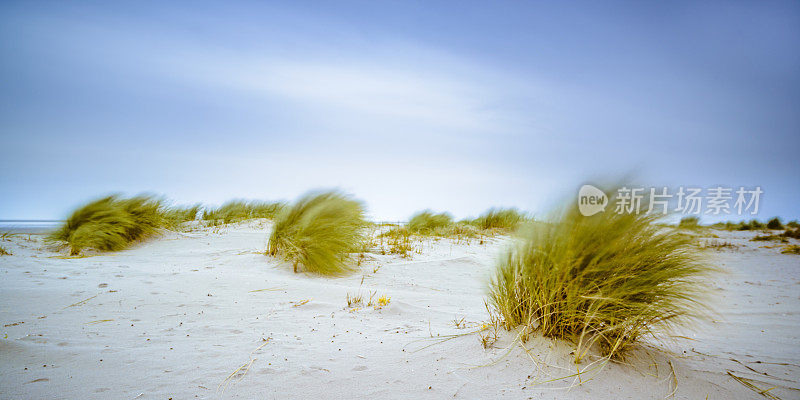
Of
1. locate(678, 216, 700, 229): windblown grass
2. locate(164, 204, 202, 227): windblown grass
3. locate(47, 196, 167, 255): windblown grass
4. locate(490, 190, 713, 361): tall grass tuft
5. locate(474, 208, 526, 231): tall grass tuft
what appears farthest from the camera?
locate(474, 208, 526, 231): tall grass tuft

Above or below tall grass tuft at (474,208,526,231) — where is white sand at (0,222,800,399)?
below

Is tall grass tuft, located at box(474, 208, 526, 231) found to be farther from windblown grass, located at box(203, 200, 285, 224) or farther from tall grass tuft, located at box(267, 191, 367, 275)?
tall grass tuft, located at box(267, 191, 367, 275)

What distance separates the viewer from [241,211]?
39.7 feet

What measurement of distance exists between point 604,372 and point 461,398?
86 centimetres

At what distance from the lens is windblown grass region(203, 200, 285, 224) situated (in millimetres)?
11297

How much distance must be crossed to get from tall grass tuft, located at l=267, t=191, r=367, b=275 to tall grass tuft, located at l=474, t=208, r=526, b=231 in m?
7.30

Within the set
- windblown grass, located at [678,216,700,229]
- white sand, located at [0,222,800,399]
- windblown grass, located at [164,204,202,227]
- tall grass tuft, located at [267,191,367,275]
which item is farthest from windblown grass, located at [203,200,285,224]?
windblown grass, located at [678,216,700,229]

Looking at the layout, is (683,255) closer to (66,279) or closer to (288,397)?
(288,397)

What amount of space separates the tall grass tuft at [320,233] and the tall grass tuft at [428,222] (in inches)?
197

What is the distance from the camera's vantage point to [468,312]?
3984 millimetres

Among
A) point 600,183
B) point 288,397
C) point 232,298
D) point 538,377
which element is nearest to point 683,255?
point 600,183

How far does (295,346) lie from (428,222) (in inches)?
366

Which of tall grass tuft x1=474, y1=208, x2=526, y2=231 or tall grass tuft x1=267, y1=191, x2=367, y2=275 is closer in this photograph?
tall grass tuft x1=267, y1=191, x2=367, y2=275

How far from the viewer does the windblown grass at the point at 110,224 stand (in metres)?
6.96
